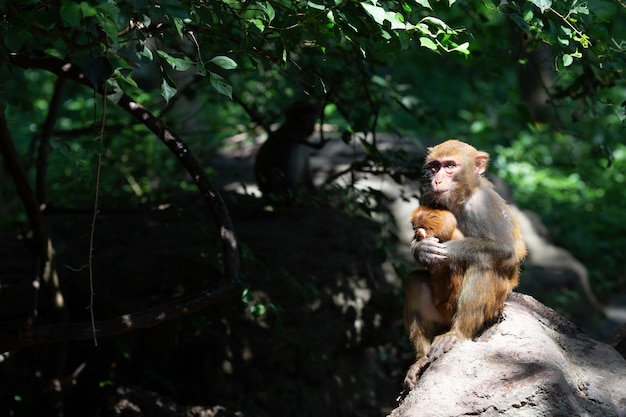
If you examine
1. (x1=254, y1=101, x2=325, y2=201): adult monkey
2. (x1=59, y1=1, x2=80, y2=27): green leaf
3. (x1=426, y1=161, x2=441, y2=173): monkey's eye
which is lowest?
(x1=254, y1=101, x2=325, y2=201): adult monkey

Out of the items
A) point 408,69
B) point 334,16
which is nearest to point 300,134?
point 334,16

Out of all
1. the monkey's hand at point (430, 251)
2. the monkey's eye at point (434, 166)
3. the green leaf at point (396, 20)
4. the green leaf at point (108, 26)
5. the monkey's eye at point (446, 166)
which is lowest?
the monkey's hand at point (430, 251)

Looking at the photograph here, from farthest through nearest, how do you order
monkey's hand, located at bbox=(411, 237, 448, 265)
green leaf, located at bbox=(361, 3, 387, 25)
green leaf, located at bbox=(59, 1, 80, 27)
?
monkey's hand, located at bbox=(411, 237, 448, 265), green leaf, located at bbox=(361, 3, 387, 25), green leaf, located at bbox=(59, 1, 80, 27)

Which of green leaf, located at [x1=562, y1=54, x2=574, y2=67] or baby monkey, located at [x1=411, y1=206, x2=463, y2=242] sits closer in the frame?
green leaf, located at [x1=562, y1=54, x2=574, y2=67]

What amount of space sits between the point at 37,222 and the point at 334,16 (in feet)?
8.88

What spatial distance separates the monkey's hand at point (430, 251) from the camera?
170 inches

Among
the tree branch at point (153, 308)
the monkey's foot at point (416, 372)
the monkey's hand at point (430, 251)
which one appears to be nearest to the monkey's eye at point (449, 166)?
the monkey's hand at point (430, 251)

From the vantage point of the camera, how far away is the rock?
142 inches

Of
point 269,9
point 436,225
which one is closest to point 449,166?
point 436,225

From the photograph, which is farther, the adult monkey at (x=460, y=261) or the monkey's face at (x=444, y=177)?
the monkey's face at (x=444, y=177)

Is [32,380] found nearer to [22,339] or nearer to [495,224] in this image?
[22,339]

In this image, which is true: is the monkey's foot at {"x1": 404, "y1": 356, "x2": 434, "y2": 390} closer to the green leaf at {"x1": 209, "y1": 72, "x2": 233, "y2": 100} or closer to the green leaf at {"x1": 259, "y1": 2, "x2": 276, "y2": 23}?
the green leaf at {"x1": 209, "y1": 72, "x2": 233, "y2": 100}

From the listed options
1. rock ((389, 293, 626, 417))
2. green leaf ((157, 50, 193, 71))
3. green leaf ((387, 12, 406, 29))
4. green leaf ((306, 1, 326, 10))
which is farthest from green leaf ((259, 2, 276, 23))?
rock ((389, 293, 626, 417))

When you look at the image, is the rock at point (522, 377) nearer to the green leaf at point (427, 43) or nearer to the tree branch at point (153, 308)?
the tree branch at point (153, 308)
